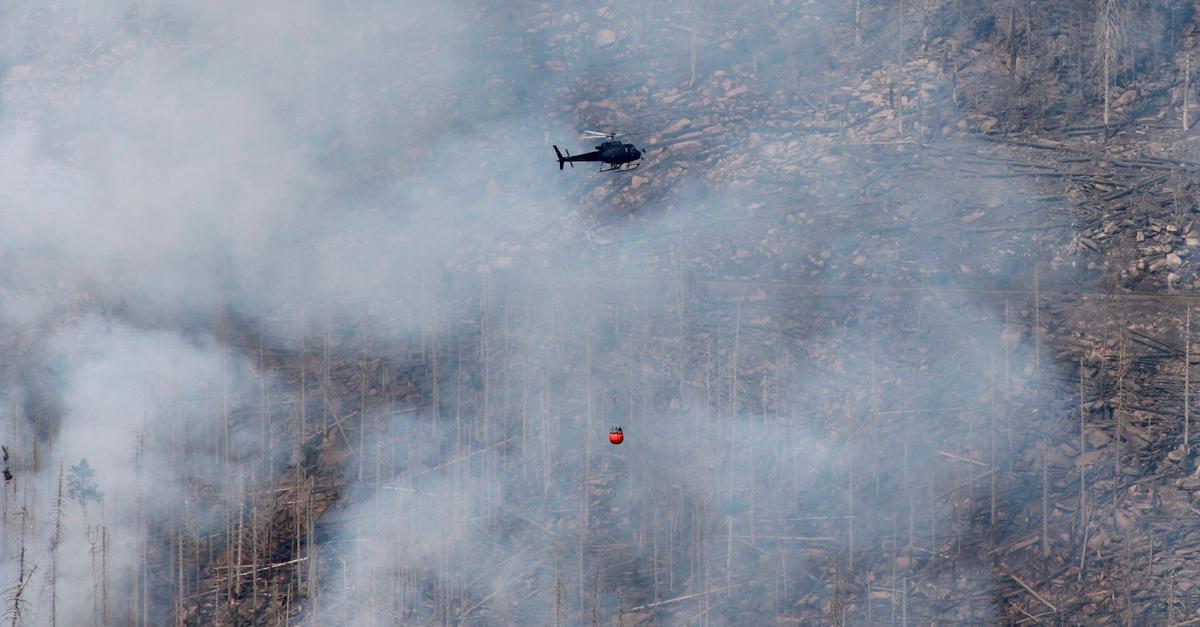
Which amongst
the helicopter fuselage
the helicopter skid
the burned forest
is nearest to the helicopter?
the helicopter fuselage

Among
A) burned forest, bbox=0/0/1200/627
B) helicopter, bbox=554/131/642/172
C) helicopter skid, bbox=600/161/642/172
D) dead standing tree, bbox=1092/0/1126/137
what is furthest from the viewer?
dead standing tree, bbox=1092/0/1126/137

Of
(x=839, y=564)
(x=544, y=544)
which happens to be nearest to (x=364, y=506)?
(x=544, y=544)

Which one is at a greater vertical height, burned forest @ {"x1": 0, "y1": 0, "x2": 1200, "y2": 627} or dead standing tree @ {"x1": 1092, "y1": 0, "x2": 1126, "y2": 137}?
dead standing tree @ {"x1": 1092, "y1": 0, "x2": 1126, "y2": 137}

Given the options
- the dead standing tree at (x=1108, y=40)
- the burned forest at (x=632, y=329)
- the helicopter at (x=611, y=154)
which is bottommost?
the burned forest at (x=632, y=329)

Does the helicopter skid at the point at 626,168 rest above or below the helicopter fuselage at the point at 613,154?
below

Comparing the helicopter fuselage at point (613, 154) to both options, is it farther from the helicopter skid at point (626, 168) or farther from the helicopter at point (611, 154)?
the helicopter skid at point (626, 168)

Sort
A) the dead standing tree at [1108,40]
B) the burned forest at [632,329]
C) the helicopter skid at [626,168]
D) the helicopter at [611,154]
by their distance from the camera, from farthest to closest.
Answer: the dead standing tree at [1108,40]
the helicopter skid at [626,168]
the helicopter at [611,154]
the burned forest at [632,329]

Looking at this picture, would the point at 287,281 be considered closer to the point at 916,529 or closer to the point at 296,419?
the point at 296,419

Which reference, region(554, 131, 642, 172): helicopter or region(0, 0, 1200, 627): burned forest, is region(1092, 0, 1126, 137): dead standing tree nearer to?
region(0, 0, 1200, 627): burned forest

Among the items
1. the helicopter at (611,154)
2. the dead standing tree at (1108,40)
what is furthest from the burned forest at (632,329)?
the helicopter at (611,154)

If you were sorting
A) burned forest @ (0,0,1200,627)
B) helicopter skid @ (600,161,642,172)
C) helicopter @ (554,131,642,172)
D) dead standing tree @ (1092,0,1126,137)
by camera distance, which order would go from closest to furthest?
burned forest @ (0,0,1200,627) → helicopter @ (554,131,642,172) → helicopter skid @ (600,161,642,172) → dead standing tree @ (1092,0,1126,137)
